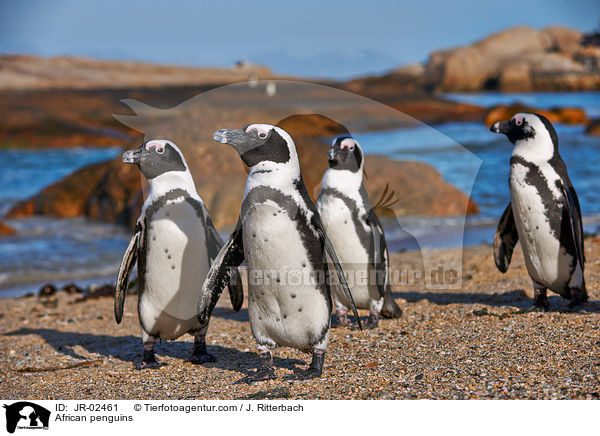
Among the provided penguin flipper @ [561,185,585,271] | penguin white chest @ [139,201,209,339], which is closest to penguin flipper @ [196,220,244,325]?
penguin white chest @ [139,201,209,339]

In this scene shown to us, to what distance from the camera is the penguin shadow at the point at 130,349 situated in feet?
13.4

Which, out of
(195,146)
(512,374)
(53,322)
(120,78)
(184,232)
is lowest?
(53,322)

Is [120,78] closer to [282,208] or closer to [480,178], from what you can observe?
[480,178]

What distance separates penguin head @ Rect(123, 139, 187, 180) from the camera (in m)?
3.96

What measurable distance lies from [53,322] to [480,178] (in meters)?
10.9

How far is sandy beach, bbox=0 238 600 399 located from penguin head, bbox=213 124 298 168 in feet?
3.93

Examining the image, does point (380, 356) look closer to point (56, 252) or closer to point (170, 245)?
point (170, 245)

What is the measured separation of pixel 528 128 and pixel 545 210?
58cm

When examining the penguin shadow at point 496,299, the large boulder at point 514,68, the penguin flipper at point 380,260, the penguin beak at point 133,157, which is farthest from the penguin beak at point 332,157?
the large boulder at point 514,68

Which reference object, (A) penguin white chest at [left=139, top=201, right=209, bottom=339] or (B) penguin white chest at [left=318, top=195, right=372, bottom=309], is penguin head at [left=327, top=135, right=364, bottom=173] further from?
(A) penguin white chest at [left=139, top=201, right=209, bottom=339]

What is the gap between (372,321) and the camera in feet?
15.4

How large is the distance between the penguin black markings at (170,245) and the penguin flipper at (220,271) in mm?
Answer: 190

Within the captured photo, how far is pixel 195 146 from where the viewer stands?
10164 millimetres

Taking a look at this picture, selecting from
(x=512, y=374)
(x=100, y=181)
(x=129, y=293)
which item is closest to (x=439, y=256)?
(x=129, y=293)
